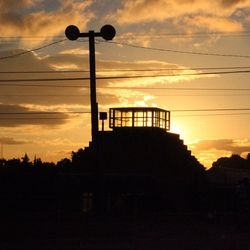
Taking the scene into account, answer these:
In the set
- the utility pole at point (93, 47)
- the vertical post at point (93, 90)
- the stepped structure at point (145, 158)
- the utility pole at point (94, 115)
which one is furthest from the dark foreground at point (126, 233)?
the stepped structure at point (145, 158)

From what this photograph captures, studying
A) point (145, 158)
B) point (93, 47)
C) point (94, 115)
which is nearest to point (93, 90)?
point (94, 115)

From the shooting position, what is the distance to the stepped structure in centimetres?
4466

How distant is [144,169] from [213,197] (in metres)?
6.68

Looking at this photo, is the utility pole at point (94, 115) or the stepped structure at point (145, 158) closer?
the utility pole at point (94, 115)

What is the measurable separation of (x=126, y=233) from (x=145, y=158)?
2545 centimetres

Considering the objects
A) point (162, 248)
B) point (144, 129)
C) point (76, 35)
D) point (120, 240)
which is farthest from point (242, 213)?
point (144, 129)

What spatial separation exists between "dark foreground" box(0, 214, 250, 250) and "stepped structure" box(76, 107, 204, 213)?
41.5 feet

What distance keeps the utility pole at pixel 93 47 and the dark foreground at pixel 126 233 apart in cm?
490

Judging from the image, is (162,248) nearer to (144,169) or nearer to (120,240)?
(120,240)

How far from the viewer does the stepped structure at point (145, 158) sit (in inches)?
1758

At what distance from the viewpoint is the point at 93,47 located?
34438 millimetres

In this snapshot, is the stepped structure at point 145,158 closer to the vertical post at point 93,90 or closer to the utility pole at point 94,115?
the utility pole at point 94,115

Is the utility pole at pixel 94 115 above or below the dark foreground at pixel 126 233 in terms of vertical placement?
above

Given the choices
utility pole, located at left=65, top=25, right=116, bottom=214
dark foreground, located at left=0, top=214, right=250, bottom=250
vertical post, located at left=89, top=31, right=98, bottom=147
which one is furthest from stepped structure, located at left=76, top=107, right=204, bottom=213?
dark foreground, located at left=0, top=214, right=250, bottom=250
